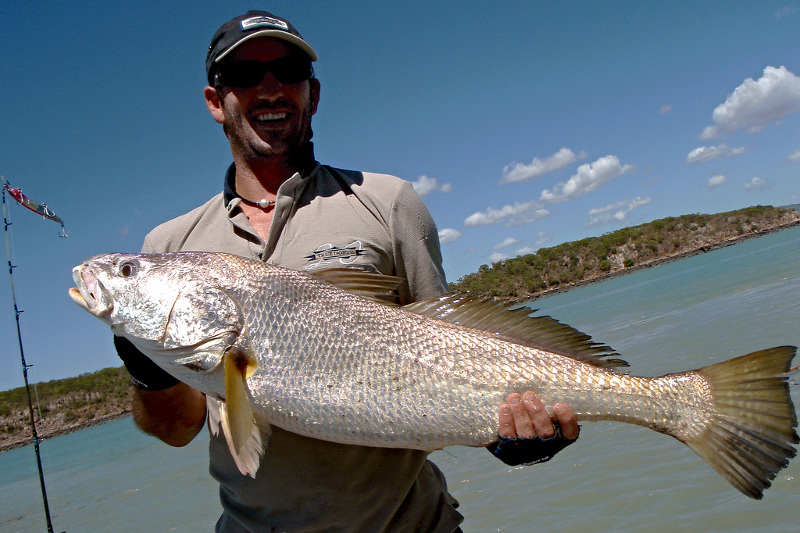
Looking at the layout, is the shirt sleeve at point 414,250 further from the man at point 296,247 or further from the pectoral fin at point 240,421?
the pectoral fin at point 240,421

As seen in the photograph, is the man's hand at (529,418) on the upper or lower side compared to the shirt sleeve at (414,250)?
lower

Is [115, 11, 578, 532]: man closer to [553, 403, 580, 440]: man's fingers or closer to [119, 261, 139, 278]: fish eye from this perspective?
[553, 403, 580, 440]: man's fingers

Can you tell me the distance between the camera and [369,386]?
82.7 inches

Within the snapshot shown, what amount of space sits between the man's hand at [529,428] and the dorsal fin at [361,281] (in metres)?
0.70

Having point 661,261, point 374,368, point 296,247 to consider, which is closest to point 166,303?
point 296,247

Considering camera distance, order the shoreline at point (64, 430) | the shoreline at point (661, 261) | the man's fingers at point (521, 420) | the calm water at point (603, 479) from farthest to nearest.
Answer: the shoreline at point (661, 261)
the shoreline at point (64, 430)
the calm water at point (603, 479)
the man's fingers at point (521, 420)

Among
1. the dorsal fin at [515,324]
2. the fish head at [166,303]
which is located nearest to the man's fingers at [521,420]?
the dorsal fin at [515,324]

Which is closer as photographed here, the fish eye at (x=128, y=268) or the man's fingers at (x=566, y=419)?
the man's fingers at (x=566, y=419)

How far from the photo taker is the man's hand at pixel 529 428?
2.09 m

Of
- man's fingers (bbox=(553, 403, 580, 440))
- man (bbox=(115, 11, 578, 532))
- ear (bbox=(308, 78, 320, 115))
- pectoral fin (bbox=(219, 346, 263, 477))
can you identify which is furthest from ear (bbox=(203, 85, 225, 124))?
man's fingers (bbox=(553, 403, 580, 440))

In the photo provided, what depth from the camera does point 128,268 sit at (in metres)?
2.32

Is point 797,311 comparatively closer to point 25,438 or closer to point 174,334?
point 174,334

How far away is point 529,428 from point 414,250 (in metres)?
0.96

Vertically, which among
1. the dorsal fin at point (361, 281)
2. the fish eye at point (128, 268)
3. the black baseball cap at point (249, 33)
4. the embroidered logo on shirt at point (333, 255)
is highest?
the black baseball cap at point (249, 33)
